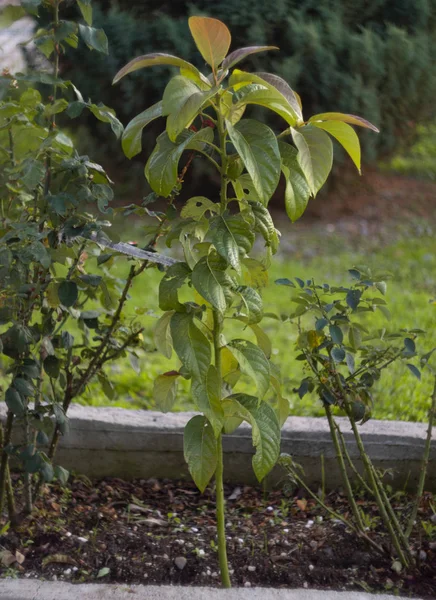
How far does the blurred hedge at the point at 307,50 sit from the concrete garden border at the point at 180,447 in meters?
3.88

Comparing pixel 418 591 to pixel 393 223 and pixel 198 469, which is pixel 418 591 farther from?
pixel 393 223

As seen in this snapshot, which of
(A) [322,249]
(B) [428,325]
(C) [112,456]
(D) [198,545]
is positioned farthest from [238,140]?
(A) [322,249]

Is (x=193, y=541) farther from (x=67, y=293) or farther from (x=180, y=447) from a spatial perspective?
(x=67, y=293)

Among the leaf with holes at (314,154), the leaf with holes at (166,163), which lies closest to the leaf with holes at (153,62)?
the leaf with holes at (166,163)

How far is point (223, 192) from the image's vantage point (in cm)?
179

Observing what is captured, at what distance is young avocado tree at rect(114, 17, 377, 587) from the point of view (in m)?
1.63

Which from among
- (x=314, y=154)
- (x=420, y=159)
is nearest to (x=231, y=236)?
(x=314, y=154)

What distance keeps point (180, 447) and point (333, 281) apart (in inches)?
110

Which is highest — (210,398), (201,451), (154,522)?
→ (210,398)

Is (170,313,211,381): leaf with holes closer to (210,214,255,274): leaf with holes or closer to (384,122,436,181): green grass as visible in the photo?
(210,214,255,274): leaf with holes

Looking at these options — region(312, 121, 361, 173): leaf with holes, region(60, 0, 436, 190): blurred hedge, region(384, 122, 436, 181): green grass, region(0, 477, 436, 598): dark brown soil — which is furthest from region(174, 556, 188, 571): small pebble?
region(384, 122, 436, 181): green grass

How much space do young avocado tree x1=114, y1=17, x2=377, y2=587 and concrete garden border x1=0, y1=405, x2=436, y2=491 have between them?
0.67 m

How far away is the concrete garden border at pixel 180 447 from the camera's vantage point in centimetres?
253

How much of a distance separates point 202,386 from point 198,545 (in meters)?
0.66
